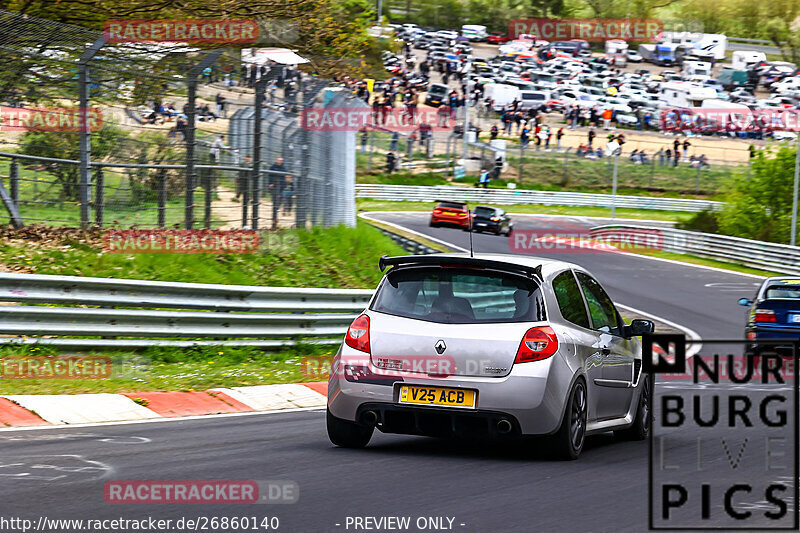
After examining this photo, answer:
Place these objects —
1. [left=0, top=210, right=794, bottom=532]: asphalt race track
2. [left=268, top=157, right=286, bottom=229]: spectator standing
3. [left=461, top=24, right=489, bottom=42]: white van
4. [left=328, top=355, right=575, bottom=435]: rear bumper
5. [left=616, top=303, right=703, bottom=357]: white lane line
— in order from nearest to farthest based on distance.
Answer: [left=0, top=210, right=794, bottom=532]: asphalt race track, [left=328, top=355, right=575, bottom=435]: rear bumper, [left=268, top=157, right=286, bottom=229]: spectator standing, [left=616, top=303, right=703, bottom=357]: white lane line, [left=461, top=24, right=489, bottom=42]: white van

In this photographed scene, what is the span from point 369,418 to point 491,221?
3783cm

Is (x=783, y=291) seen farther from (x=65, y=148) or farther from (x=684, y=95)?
(x=684, y=95)

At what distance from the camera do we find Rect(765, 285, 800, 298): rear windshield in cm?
1908

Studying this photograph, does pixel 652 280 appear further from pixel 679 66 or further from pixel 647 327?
pixel 679 66

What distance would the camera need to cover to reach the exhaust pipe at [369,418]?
25.3 feet

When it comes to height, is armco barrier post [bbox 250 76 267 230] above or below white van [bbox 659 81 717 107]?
below

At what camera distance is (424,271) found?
8.07 meters

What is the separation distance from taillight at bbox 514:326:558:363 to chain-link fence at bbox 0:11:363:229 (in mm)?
8069

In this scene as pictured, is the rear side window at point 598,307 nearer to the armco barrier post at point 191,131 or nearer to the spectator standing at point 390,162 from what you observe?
the armco barrier post at point 191,131

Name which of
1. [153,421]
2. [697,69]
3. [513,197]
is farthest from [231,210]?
[697,69]

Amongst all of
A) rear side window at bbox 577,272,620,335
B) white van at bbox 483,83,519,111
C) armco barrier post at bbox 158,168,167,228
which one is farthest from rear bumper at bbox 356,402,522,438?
white van at bbox 483,83,519,111

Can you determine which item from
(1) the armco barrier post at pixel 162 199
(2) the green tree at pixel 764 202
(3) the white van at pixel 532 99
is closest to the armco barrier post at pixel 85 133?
(1) the armco barrier post at pixel 162 199

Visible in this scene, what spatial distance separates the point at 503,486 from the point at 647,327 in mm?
2678

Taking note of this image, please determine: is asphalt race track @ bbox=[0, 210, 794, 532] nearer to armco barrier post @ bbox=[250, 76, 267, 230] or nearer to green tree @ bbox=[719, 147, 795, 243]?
armco barrier post @ bbox=[250, 76, 267, 230]
